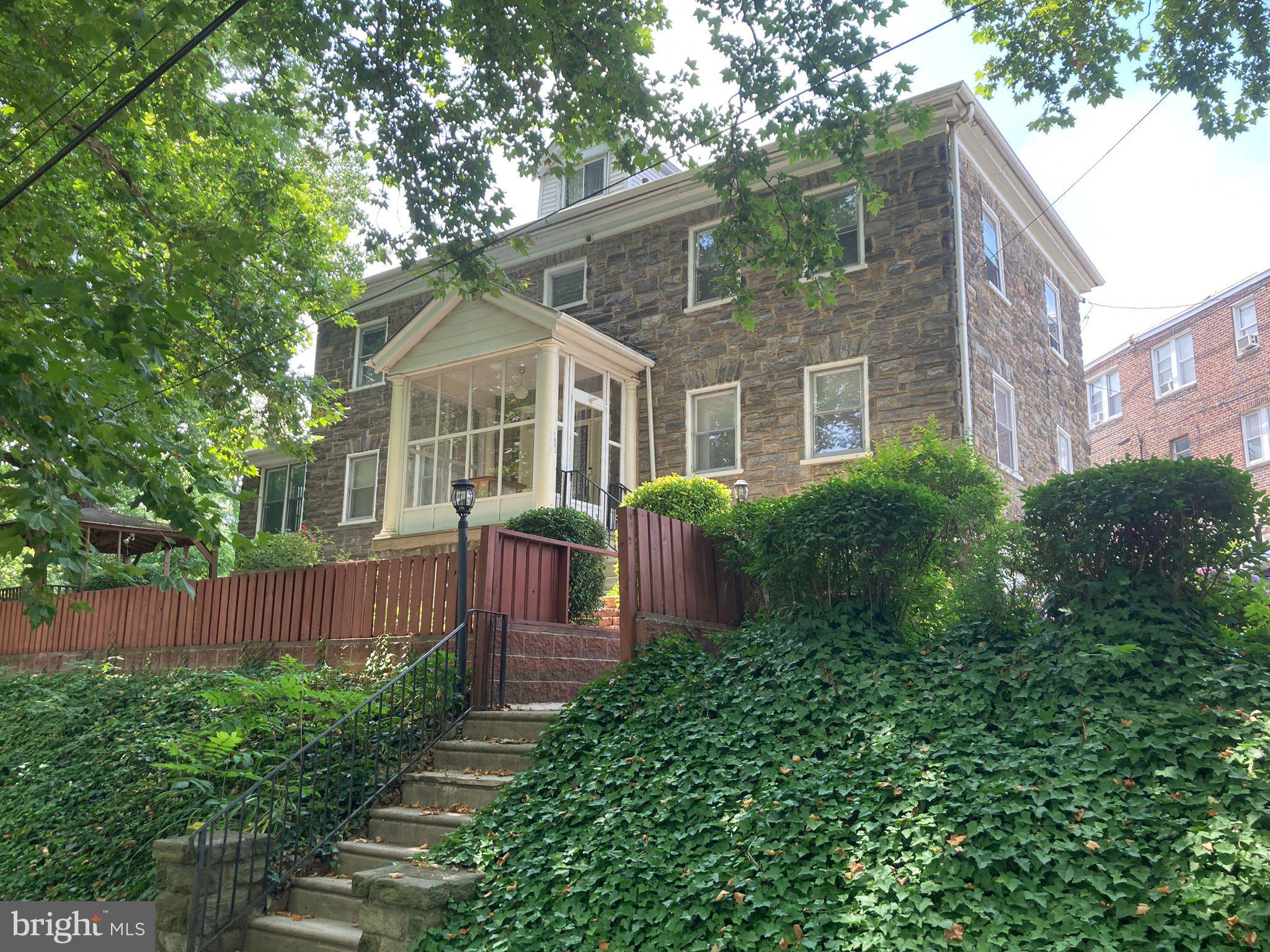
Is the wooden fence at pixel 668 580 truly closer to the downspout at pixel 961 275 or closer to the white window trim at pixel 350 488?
the downspout at pixel 961 275

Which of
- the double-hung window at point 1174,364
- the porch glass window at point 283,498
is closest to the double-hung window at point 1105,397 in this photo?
the double-hung window at point 1174,364

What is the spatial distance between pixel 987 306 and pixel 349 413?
13.4m

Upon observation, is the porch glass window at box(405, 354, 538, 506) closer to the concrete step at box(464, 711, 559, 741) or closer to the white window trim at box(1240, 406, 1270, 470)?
the concrete step at box(464, 711, 559, 741)

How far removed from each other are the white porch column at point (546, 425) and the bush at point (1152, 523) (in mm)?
8644

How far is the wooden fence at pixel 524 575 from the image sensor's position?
8633mm

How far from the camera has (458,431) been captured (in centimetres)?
1575

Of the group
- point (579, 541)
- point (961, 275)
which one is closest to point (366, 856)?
point (579, 541)

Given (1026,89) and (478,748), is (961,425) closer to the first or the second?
(1026,89)

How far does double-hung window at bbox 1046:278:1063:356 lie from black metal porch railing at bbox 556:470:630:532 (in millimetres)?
8902

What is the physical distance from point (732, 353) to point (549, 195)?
7.11 meters

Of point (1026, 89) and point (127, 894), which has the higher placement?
point (1026, 89)

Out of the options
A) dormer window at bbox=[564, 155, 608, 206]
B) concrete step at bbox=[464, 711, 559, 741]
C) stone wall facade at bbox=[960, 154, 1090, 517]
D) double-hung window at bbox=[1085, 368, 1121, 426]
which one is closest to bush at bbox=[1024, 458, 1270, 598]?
concrete step at bbox=[464, 711, 559, 741]

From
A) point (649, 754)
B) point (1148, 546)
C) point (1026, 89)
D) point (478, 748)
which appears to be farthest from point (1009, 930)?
point (1026, 89)

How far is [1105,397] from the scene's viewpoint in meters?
29.3
